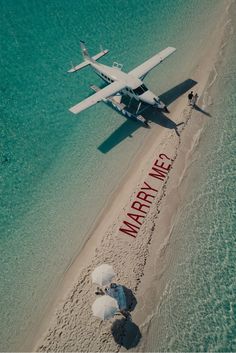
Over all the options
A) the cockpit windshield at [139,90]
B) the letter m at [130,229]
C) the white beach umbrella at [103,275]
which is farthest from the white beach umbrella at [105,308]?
the cockpit windshield at [139,90]

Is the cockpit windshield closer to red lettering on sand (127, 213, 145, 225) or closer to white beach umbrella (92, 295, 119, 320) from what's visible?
red lettering on sand (127, 213, 145, 225)

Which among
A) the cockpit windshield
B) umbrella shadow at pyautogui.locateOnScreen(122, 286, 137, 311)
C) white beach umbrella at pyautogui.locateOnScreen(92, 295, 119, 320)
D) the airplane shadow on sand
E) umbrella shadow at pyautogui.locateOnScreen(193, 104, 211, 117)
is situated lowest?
umbrella shadow at pyautogui.locateOnScreen(122, 286, 137, 311)

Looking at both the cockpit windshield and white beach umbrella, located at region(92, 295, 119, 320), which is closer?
white beach umbrella, located at region(92, 295, 119, 320)

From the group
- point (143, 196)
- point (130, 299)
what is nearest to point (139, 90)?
point (143, 196)

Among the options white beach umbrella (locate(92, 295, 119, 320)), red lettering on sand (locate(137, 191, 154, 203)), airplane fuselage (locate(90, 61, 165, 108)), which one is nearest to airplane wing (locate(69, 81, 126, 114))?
airplane fuselage (locate(90, 61, 165, 108))

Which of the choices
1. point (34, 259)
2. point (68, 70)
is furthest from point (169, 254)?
point (68, 70)

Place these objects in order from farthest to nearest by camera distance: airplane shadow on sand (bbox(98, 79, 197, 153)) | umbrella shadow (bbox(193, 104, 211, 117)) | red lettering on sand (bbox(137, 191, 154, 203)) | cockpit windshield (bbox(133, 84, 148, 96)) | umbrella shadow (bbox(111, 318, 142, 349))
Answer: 1. cockpit windshield (bbox(133, 84, 148, 96))
2. umbrella shadow (bbox(193, 104, 211, 117))
3. airplane shadow on sand (bbox(98, 79, 197, 153))
4. red lettering on sand (bbox(137, 191, 154, 203))
5. umbrella shadow (bbox(111, 318, 142, 349))

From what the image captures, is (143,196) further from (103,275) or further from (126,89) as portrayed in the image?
(126,89)

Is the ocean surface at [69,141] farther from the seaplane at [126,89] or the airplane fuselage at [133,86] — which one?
the airplane fuselage at [133,86]
